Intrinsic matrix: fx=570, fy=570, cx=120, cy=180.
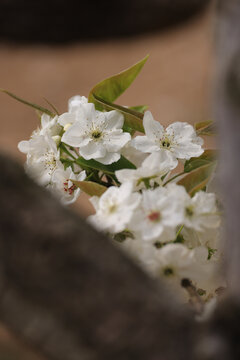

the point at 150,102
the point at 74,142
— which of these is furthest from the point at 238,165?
the point at 150,102

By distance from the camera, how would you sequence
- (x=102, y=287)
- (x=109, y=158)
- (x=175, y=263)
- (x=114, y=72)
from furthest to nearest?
(x=114, y=72), (x=109, y=158), (x=175, y=263), (x=102, y=287)

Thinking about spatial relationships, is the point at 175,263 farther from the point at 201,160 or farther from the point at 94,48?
the point at 94,48

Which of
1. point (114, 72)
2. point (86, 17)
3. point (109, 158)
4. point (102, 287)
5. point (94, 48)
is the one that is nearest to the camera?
point (102, 287)

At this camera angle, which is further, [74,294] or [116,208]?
[116,208]

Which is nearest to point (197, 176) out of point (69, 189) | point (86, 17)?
point (69, 189)

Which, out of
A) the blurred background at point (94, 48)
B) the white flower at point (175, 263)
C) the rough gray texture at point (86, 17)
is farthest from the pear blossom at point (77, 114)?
the rough gray texture at point (86, 17)

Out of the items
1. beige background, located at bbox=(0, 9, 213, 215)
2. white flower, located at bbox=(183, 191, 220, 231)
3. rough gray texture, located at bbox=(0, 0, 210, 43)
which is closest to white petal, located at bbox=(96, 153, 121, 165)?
white flower, located at bbox=(183, 191, 220, 231)

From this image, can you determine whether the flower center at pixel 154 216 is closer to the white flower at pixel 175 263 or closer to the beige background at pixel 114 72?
the white flower at pixel 175 263

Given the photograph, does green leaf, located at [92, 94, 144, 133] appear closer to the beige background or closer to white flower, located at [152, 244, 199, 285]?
white flower, located at [152, 244, 199, 285]
